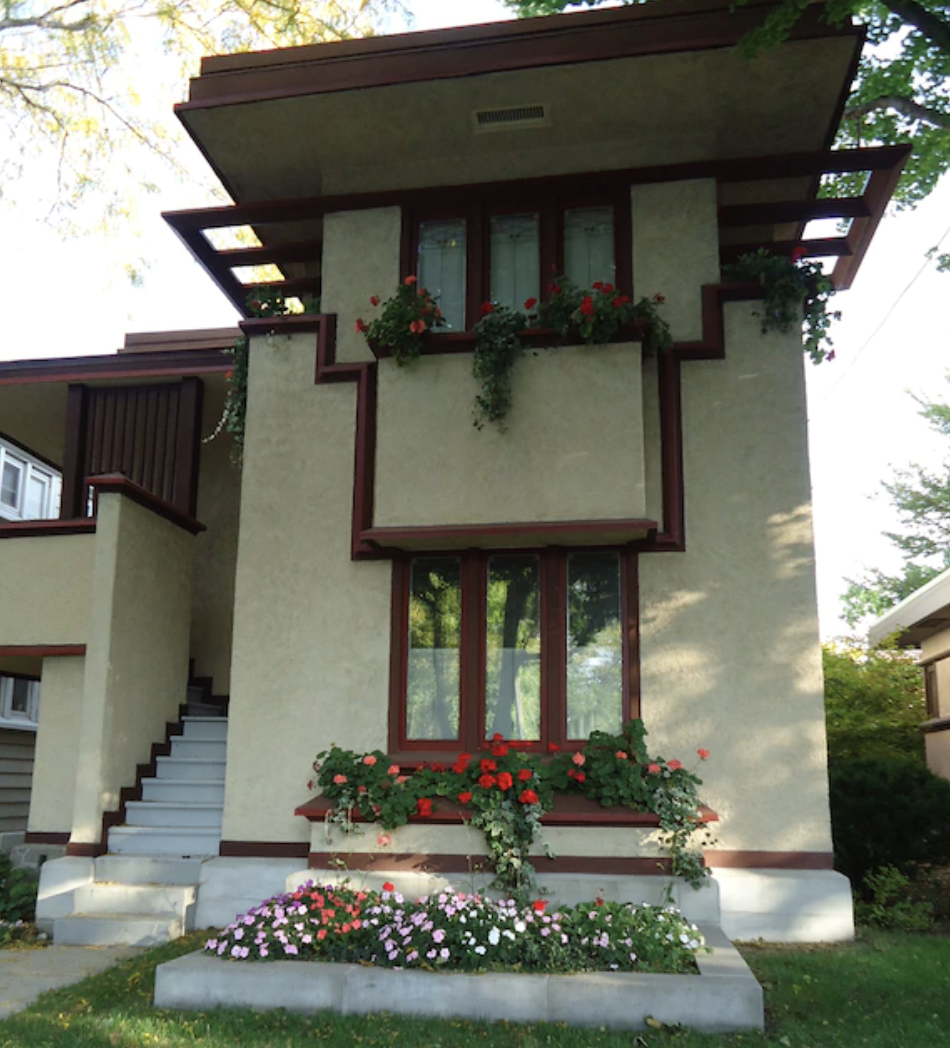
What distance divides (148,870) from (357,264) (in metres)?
5.26

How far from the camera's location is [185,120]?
27.8 ft

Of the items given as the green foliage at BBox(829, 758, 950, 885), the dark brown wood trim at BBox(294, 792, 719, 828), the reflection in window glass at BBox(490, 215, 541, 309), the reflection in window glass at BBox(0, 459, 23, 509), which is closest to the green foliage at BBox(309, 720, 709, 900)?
the dark brown wood trim at BBox(294, 792, 719, 828)

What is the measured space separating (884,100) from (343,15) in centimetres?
770

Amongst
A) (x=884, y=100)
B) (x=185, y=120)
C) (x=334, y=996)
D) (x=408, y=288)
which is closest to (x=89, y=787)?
(x=334, y=996)

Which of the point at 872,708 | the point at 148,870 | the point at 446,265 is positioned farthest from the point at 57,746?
the point at 872,708

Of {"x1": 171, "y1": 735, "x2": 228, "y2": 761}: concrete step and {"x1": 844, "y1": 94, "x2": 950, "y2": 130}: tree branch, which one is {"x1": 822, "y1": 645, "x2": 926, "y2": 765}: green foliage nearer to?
{"x1": 844, "y1": 94, "x2": 950, "y2": 130}: tree branch

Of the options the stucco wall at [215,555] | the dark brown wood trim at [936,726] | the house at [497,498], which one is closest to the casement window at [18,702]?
the stucco wall at [215,555]

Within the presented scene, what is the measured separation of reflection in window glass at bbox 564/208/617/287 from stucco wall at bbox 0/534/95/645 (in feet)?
16.1

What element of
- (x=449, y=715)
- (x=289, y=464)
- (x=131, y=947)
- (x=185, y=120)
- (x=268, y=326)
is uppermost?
(x=185, y=120)

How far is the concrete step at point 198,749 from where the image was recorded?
9547 mm

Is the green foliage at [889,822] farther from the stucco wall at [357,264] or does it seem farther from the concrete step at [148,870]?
the stucco wall at [357,264]

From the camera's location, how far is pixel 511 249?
8.91m

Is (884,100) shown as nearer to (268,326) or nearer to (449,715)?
(268,326)

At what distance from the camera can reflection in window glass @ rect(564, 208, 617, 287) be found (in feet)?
28.5
